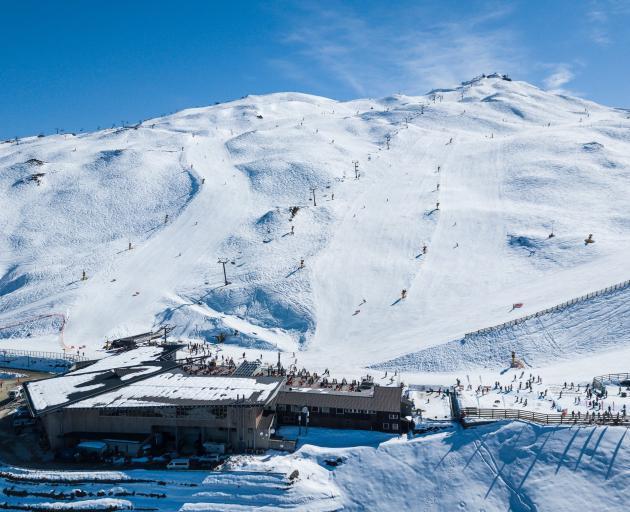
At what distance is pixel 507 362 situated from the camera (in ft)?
122

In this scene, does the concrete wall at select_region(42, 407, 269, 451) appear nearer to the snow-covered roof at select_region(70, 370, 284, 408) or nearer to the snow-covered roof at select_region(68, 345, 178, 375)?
the snow-covered roof at select_region(70, 370, 284, 408)

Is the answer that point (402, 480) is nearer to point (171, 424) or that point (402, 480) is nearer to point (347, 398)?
point (347, 398)

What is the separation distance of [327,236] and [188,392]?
34072 millimetres

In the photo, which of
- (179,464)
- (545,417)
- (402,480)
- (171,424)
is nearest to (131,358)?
(171,424)

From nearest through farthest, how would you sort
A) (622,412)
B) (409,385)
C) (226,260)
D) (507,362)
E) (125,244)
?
(622,412), (409,385), (507,362), (226,260), (125,244)

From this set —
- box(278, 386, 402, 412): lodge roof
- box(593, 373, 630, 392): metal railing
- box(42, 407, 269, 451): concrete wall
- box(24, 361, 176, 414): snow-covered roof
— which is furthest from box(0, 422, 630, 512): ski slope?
box(593, 373, 630, 392): metal railing

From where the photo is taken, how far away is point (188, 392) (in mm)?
29938

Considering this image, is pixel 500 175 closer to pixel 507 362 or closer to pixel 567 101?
pixel 507 362

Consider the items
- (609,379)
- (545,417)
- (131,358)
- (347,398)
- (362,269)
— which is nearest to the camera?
(545,417)

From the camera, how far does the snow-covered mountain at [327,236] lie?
45656 millimetres

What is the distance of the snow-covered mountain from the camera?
4566 cm

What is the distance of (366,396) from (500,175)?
2225 inches

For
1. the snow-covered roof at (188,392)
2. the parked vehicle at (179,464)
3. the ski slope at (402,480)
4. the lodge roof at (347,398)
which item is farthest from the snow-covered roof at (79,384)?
the lodge roof at (347,398)

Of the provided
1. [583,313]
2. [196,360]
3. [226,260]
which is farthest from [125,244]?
[583,313]
